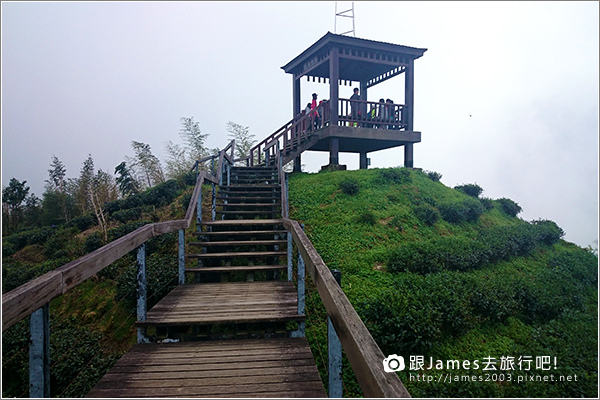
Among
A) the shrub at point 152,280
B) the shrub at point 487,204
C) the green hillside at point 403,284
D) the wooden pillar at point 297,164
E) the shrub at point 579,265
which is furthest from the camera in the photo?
the wooden pillar at point 297,164

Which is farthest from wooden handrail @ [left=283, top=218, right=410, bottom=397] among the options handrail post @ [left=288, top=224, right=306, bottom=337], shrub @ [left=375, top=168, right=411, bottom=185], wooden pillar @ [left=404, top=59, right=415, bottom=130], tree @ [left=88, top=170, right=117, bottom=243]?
tree @ [left=88, top=170, right=117, bottom=243]

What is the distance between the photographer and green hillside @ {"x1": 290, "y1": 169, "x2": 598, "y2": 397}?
406cm

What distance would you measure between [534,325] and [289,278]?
13.3 feet

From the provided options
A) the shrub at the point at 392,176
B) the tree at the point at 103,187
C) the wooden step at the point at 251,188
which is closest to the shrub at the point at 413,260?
the wooden step at the point at 251,188

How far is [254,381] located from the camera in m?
2.50

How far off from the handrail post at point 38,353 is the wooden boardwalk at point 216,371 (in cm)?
49

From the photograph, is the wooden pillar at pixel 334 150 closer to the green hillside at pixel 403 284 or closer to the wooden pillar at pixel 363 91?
the green hillside at pixel 403 284

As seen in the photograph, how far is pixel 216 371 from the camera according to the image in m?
2.66

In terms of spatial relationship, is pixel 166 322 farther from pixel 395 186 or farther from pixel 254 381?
pixel 395 186

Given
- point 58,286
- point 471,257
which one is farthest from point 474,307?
point 58,286

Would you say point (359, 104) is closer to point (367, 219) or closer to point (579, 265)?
point (367, 219)

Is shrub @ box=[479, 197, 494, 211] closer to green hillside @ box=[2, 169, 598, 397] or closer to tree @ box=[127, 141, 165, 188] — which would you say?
green hillside @ box=[2, 169, 598, 397]

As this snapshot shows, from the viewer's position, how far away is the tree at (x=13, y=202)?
1877 cm

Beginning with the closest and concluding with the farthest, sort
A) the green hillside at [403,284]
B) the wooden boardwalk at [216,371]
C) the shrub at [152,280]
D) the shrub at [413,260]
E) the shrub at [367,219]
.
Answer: the wooden boardwalk at [216,371]
the green hillside at [403,284]
the shrub at [152,280]
the shrub at [413,260]
the shrub at [367,219]
